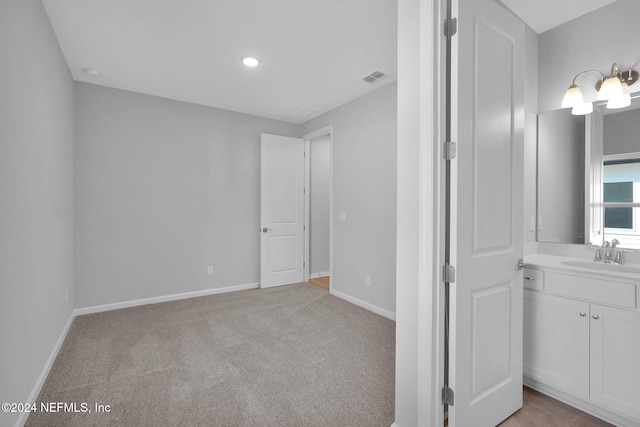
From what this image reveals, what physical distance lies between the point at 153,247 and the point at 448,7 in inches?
156

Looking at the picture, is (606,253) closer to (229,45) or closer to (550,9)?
(550,9)

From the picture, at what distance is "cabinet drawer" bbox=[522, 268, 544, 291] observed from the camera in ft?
6.73

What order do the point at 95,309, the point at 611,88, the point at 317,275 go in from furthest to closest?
the point at 317,275, the point at 95,309, the point at 611,88

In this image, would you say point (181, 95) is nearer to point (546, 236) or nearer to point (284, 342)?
point (284, 342)

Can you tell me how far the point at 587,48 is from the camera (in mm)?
2242

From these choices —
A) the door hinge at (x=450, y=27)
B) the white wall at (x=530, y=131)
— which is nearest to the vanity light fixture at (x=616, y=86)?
the white wall at (x=530, y=131)

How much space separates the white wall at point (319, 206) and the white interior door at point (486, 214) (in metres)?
3.78

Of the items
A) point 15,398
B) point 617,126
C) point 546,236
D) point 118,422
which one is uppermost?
point 617,126

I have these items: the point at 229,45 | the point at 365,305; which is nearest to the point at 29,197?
the point at 229,45

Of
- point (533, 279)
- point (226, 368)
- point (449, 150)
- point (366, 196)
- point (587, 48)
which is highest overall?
point (587, 48)

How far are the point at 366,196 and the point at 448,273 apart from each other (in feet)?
7.75

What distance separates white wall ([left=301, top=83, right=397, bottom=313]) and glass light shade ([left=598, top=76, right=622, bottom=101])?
5.66 ft

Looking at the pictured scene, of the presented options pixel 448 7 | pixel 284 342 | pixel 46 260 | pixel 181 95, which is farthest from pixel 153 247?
pixel 448 7

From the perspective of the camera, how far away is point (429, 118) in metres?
1.45
